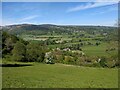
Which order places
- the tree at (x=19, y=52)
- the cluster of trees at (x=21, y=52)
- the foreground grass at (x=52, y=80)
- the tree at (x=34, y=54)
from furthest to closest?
the tree at (x=34, y=54), the tree at (x=19, y=52), the cluster of trees at (x=21, y=52), the foreground grass at (x=52, y=80)

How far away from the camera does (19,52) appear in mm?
56719

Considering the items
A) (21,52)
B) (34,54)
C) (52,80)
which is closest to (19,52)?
(21,52)

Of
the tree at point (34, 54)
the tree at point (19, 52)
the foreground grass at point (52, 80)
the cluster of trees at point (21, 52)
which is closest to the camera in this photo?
the foreground grass at point (52, 80)

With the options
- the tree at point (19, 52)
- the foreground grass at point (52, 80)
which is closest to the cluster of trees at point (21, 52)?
the tree at point (19, 52)

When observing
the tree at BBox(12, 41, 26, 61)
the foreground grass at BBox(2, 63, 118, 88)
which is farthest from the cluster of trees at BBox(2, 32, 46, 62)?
the foreground grass at BBox(2, 63, 118, 88)

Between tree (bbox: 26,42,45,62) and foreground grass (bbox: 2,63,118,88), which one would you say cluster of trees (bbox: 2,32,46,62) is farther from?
foreground grass (bbox: 2,63,118,88)

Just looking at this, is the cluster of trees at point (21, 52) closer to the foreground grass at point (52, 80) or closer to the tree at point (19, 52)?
the tree at point (19, 52)

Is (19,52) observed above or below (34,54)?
above

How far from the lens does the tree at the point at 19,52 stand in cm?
5572

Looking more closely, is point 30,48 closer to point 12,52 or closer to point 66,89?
point 12,52

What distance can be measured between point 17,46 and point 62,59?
1370 centimetres

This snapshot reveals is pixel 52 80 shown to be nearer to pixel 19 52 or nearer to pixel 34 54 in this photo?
pixel 19 52

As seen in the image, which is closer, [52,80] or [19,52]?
[52,80]

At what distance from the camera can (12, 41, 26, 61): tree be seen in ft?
183
